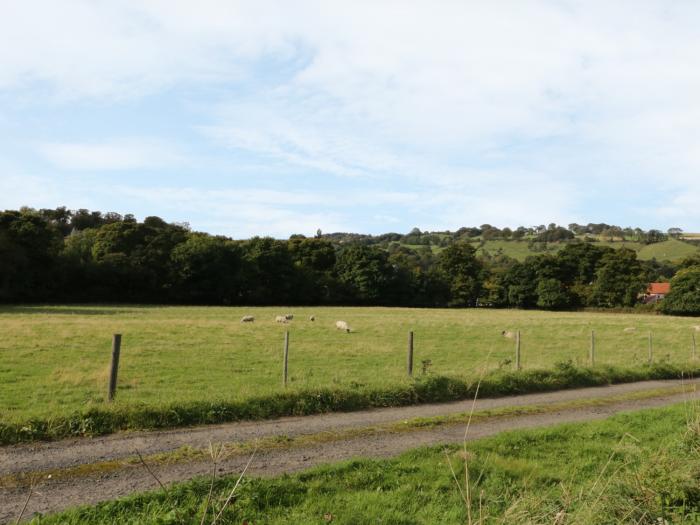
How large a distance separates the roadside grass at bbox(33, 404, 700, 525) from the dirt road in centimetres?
90

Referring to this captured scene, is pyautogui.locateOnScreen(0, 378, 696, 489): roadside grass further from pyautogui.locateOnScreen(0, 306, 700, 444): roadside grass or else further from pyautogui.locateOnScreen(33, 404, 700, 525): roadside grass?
pyautogui.locateOnScreen(0, 306, 700, 444): roadside grass

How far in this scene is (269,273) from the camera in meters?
87.1

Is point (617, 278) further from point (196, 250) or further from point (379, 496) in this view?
point (379, 496)

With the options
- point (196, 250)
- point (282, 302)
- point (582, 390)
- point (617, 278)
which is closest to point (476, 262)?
point (617, 278)

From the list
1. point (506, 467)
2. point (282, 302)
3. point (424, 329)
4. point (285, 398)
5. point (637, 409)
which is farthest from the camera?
point (282, 302)

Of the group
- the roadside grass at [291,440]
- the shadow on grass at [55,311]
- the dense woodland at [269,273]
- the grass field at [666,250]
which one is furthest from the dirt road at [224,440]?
the grass field at [666,250]

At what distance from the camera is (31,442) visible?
9.51 metres

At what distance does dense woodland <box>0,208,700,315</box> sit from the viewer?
222 feet

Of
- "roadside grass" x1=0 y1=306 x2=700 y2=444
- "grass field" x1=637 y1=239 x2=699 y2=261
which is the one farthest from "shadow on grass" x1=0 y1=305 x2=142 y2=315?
"grass field" x1=637 y1=239 x2=699 y2=261

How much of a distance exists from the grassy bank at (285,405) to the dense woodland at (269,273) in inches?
2322

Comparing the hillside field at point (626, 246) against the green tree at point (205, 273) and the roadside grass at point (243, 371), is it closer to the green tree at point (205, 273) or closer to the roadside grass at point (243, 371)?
the green tree at point (205, 273)

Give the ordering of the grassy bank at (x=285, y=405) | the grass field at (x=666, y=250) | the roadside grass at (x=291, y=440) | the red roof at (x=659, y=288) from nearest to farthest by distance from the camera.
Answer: the roadside grass at (x=291, y=440)
the grassy bank at (x=285, y=405)
the red roof at (x=659, y=288)
the grass field at (x=666, y=250)

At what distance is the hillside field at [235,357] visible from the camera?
45.7 ft

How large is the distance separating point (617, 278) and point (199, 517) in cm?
9895
